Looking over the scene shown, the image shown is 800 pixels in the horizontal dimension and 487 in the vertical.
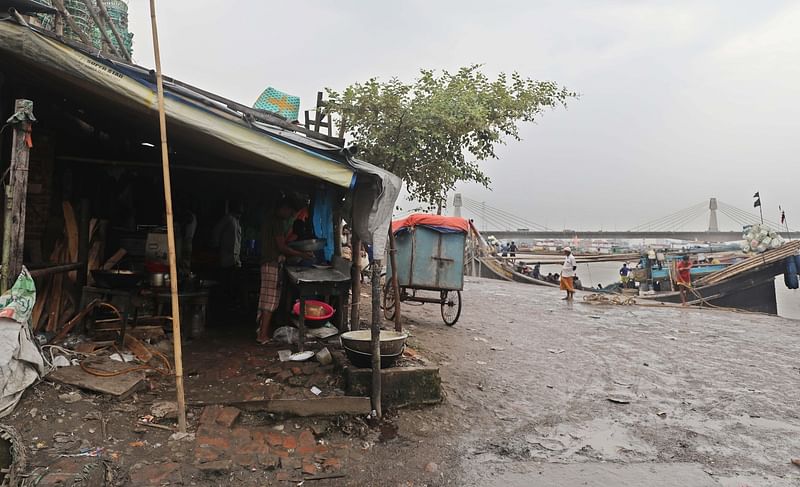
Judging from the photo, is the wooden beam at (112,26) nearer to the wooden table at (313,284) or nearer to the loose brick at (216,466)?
the wooden table at (313,284)

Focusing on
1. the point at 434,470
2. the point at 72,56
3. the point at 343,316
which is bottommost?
the point at 434,470

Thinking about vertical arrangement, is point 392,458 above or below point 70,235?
below

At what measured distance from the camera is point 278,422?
4199 millimetres

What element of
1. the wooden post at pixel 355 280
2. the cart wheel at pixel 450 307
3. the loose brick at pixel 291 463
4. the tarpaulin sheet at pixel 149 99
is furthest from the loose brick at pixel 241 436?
the cart wheel at pixel 450 307

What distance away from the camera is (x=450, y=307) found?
32.4 feet

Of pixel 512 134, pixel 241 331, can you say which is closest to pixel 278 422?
pixel 241 331

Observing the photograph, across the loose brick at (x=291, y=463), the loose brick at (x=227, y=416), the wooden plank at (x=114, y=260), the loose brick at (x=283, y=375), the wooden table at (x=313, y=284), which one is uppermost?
the wooden plank at (x=114, y=260)

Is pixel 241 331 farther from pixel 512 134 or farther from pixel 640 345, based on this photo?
pixel 640 345

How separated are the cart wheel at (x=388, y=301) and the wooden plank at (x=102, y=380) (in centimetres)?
576

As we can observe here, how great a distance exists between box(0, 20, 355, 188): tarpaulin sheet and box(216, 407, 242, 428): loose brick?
226 cm

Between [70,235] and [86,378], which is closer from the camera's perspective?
[86,378]

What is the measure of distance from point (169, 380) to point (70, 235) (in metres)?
2.46

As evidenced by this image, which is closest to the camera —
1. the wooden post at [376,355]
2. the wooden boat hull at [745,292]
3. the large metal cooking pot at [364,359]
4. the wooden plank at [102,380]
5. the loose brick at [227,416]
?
the loose brick at [227,416]

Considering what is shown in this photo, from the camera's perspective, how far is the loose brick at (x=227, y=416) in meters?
3.95
